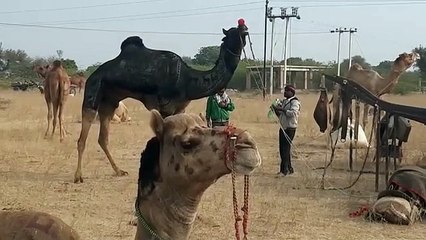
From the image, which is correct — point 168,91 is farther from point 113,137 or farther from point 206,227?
point 113,137

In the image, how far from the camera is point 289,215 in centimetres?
840

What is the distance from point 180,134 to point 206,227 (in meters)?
4.12

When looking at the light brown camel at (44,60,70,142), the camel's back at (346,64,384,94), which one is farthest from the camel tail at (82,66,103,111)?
the camel's back at (346,64,384,94)

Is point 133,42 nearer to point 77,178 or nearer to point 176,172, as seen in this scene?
point 77,178

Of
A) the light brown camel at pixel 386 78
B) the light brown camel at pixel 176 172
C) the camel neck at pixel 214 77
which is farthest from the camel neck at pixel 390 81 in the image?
the light brown camel at pixel 176 172

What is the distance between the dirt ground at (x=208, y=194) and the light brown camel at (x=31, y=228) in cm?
109

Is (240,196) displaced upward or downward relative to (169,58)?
downward

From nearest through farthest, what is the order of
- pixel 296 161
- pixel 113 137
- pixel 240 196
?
1. pixel 240 196
2. pixel 296 161
3. pixel 113 137

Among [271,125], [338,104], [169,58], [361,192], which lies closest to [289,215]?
[361,192]

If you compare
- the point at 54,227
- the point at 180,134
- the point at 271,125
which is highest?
the point at 180,134

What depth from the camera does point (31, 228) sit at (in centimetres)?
378

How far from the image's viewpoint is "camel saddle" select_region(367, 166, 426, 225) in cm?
813

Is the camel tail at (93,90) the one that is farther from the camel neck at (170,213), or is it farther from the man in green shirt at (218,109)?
the camel neck at (170,213)

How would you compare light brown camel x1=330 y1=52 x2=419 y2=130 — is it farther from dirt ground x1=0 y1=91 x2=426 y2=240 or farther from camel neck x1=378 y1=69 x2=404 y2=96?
dirt ground x1=0 y1=91 x2=426 y2=240
